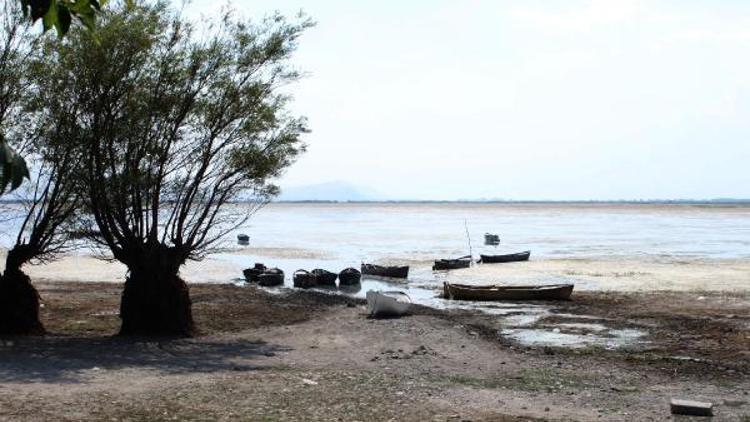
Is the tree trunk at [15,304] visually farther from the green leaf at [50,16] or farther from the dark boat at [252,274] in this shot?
the dark boat at [252,274]

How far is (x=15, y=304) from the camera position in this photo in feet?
65.8

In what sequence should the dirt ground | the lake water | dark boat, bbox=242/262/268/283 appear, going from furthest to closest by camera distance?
dark boat, bbox=242/262/268/283 → the lake water → the dirt ground

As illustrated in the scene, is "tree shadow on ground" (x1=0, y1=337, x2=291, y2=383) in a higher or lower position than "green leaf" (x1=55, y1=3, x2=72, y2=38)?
lower

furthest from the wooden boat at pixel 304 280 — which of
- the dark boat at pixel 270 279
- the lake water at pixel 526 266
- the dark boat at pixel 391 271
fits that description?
the dark boat at pixel 391 271

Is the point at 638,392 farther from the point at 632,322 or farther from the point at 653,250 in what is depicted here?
the point at 653,250

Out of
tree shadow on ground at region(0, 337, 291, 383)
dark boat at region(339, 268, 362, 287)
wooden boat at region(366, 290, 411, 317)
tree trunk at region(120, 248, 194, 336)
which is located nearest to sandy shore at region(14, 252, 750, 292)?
dark boat at region(339, 268, 362, 287)

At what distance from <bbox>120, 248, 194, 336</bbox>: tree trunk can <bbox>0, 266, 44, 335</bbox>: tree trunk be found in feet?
8.08

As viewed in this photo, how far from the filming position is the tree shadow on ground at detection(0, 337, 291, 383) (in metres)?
15.1

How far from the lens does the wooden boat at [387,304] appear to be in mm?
26844

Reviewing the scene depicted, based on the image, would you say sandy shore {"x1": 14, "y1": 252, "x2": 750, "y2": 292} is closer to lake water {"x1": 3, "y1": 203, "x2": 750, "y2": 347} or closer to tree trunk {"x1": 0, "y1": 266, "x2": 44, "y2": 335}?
lake water {"x1": 3, "y1": 203, "x2": 750, "y2": 347}

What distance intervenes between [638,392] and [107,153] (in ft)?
47.4

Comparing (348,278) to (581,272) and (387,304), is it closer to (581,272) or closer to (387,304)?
(581,272)

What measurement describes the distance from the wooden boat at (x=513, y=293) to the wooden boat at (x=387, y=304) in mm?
7951

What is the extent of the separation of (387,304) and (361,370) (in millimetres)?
10156
